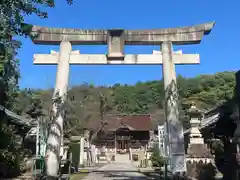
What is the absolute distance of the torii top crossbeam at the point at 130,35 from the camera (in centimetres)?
1627

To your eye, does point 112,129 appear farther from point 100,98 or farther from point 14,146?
point 14,146

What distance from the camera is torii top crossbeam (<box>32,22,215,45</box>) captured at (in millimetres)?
16266

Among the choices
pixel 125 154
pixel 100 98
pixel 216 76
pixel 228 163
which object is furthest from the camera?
pixel 216 76

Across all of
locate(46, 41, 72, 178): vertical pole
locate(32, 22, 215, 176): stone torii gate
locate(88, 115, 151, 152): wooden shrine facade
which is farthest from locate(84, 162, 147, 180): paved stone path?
locate(88, 115, 151, 152): wooden shrine facade

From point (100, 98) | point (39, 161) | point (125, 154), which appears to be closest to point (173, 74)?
point (39, 161)

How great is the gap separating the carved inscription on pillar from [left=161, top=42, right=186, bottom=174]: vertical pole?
7.34 feet

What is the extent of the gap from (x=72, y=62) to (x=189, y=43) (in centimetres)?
619

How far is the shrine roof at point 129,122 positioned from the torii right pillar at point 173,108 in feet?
121

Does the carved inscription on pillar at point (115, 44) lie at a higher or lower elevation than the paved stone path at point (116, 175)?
higher

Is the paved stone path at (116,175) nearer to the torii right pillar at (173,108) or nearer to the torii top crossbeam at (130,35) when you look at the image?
the torii right pillar at (173,108)

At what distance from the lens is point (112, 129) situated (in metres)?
53.6

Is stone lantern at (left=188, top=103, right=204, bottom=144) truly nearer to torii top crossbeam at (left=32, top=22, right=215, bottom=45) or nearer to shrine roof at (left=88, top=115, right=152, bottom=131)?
torii top crossbeam at (left=32, top=22, right=215, bottom=45)

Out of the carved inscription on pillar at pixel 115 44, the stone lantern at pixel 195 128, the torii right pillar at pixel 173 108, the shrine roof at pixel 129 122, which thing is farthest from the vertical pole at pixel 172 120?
the shrine roof at pixel 129 122

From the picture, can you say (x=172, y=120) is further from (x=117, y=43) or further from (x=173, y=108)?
(x=117, y=43)
